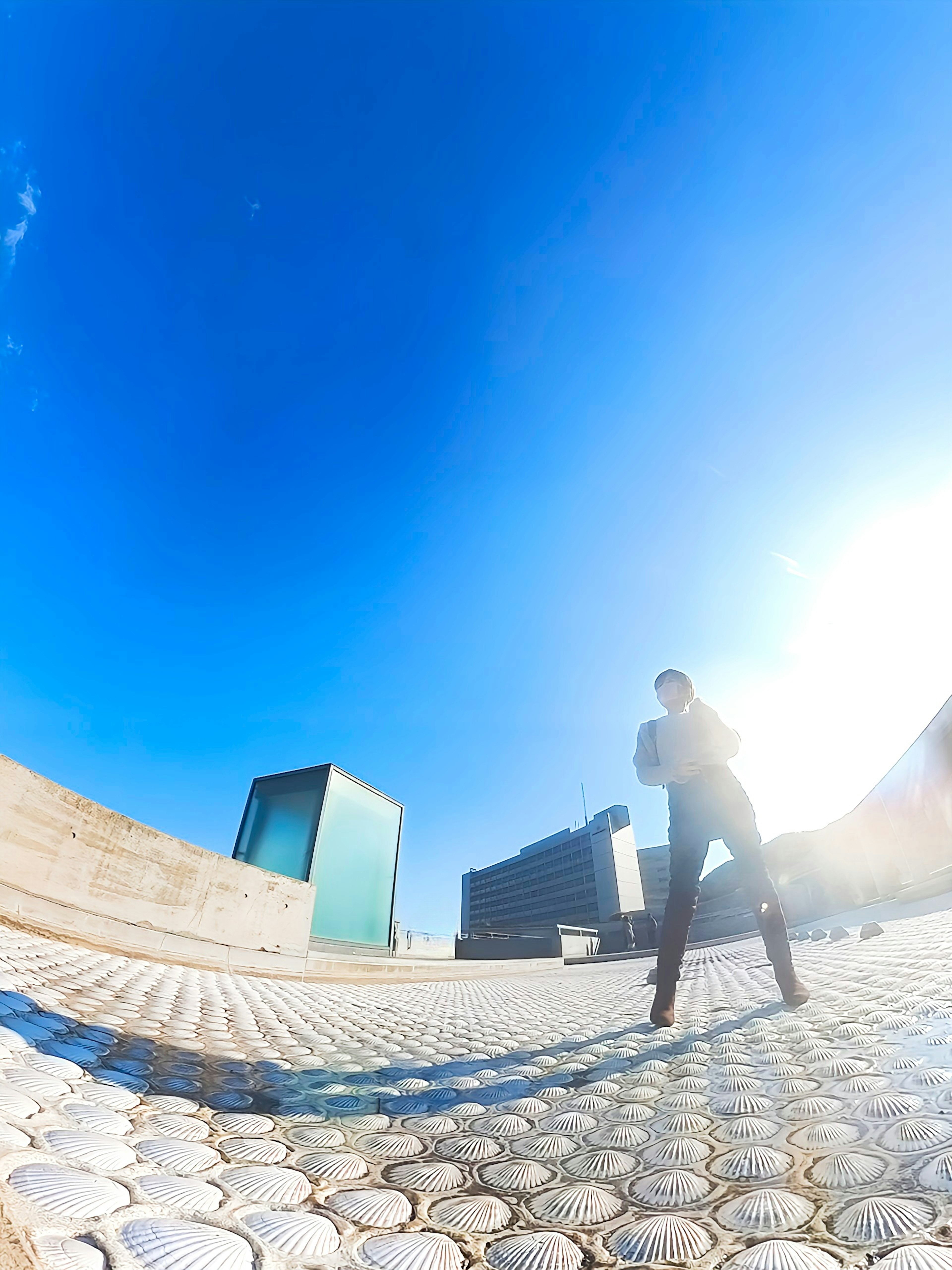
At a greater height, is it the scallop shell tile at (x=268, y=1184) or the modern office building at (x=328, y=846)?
the modern office building at (x=328, y=846)

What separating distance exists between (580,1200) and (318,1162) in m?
0.79

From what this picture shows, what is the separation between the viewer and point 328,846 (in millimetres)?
9961

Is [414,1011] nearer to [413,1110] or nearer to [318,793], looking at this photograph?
[413,1110]

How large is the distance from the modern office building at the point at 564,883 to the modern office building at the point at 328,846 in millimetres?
12390

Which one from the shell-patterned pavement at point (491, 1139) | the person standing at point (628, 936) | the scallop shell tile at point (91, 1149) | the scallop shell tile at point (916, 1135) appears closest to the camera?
the shell-patterned pavement at point (491, 1139)

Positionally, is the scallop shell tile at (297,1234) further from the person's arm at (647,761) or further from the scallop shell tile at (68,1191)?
the person's arm at (647,761)

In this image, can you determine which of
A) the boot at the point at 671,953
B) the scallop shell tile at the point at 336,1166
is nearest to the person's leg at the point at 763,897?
the boot at the point at 671,953

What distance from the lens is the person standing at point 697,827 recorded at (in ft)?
10.3

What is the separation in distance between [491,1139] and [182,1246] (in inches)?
46.5

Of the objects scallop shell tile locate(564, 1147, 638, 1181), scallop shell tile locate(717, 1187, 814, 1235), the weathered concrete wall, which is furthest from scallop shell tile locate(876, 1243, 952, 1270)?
the weathered concrete wall

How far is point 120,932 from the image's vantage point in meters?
6.20

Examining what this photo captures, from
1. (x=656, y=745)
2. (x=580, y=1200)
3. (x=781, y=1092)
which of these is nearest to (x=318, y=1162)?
(x=580, y=1200)

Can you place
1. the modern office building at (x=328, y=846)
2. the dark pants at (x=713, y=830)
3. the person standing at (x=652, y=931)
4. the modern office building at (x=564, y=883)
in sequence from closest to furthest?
the dark pants at (x=713, y=830)
the modern office building at (x=328, y=846)
the person standing at (x=652, y=931)
the modern office building at (x=564, y=883)

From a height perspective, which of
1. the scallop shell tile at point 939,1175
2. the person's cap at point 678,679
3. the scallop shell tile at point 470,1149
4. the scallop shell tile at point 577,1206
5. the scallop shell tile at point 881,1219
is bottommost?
the scallop shell tile at point 577,1206
